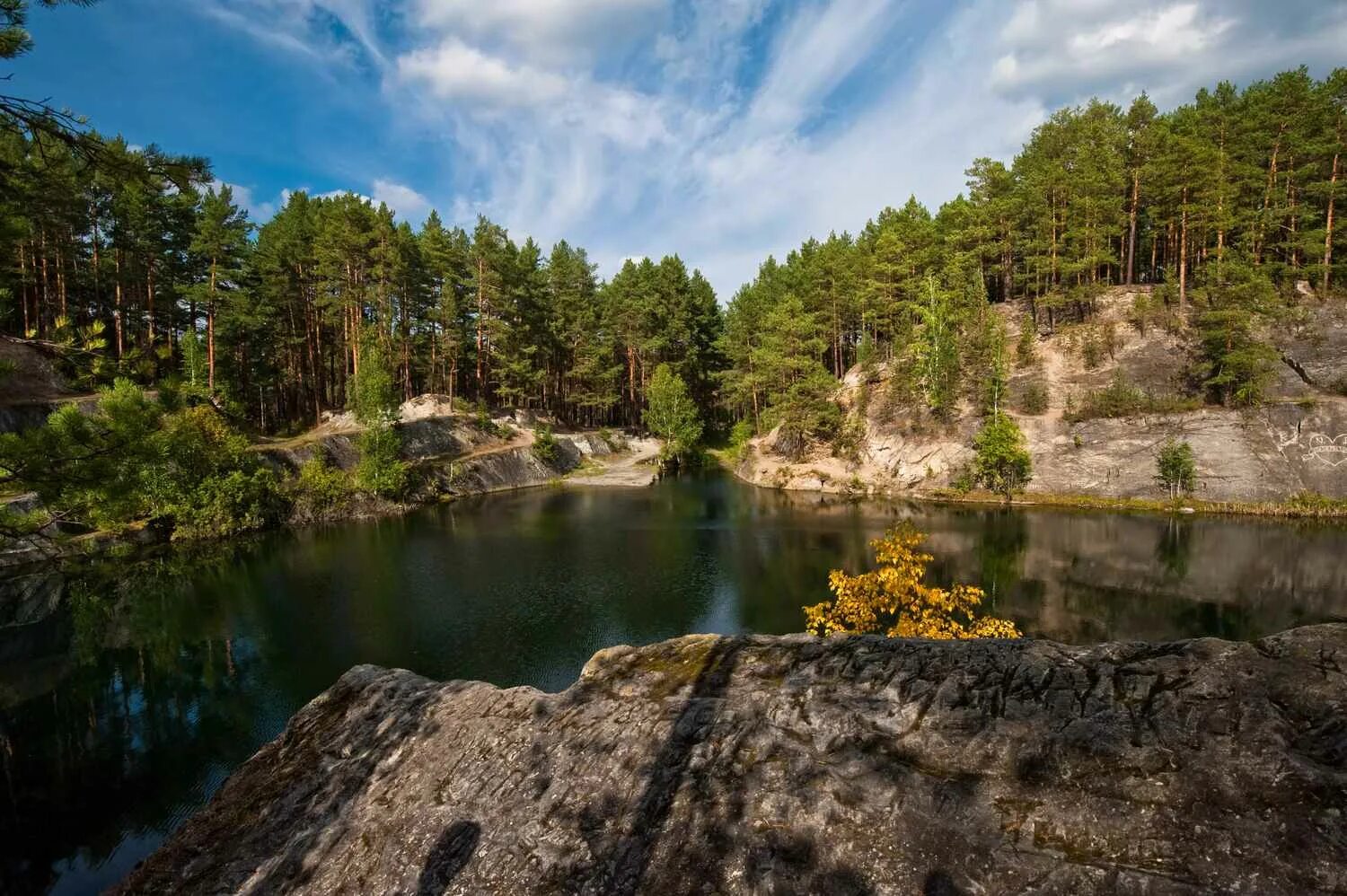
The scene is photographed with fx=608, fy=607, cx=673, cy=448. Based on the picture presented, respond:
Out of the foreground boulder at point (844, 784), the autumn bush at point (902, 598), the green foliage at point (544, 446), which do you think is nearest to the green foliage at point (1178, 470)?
the autumn bush at point (902, 598)

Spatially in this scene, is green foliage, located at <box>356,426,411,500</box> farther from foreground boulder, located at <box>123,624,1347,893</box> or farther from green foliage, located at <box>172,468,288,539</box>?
foreground boulder, located at <box>123,624,1347,893</box>

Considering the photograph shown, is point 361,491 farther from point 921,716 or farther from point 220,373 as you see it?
point 921,716

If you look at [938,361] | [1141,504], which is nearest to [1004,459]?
[1141,504]

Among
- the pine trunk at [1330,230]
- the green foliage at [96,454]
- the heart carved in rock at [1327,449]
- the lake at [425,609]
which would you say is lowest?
the lake at [425,609]

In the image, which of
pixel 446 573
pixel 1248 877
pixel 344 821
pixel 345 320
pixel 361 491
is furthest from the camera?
pixel 345 320

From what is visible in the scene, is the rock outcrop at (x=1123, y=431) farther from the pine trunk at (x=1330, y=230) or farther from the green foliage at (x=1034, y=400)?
the pine trunk at (x=1330, y=230)

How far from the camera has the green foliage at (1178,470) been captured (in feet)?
138

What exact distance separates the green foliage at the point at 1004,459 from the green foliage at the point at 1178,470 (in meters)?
8.10

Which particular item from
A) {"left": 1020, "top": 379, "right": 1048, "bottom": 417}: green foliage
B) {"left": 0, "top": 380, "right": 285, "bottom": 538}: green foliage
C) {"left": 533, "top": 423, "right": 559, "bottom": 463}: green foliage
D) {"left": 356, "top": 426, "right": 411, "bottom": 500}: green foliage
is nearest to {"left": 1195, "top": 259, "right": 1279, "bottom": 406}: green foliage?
{"left": 1020, "top": 379, "right": 1048, "bottom": 417}: green foliage

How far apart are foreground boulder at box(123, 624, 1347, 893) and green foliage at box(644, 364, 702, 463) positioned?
60.4m

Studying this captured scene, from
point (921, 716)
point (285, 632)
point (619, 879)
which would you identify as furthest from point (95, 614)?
point (921, 716)

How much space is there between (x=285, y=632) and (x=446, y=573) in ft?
Answer: 28.4

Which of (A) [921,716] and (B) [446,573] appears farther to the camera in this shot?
(B) [446,573]

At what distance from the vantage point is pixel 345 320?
5825cm
